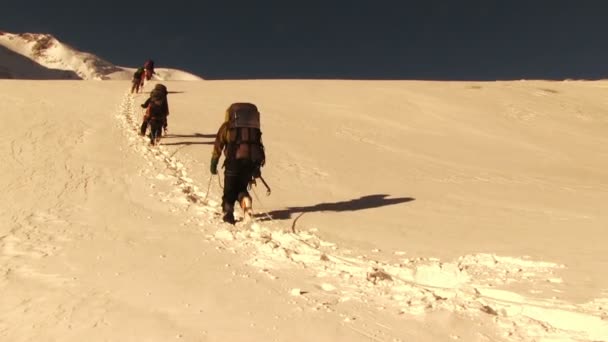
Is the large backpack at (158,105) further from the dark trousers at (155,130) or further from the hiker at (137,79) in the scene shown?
the hiker at (137,79)

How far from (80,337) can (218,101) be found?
1639cm

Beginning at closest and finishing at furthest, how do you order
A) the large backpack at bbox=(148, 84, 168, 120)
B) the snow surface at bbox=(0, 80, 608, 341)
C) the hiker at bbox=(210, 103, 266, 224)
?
the snow surface at bbox=(0, 80, 608, 341) < the hiker at bbox=(210, 103, 266, 224) < the large backpack at bbox=(148, 84, 168, 120)

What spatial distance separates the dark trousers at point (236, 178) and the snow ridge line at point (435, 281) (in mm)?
495

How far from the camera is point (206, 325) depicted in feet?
11.0

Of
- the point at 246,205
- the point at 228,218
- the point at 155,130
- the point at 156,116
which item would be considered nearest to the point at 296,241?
the point at 228,218

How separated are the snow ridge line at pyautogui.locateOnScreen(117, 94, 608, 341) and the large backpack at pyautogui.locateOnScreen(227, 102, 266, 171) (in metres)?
0.88

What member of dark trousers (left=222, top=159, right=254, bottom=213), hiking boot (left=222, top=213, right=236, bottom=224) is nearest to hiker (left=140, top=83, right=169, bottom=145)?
dark trousers (left=222, top=159, right=254, bottom=213)

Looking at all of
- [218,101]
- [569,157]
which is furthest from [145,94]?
[569,157]

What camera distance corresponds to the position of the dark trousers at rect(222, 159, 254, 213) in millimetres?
6477

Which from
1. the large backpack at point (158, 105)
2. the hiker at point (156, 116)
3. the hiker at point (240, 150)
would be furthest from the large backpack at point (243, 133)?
the large backpack at point (158, 105)

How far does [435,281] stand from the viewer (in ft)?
14.5

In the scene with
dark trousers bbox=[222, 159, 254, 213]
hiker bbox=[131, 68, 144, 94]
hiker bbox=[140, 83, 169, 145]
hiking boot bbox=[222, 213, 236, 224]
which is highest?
hiker bbox=[131, 68, 144, 94]

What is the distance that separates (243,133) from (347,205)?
6.78ft

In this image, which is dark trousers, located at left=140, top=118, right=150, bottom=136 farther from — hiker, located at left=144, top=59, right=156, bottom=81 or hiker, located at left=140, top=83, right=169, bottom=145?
hiker, located at left=144, top=59, right=156, bottom=81
